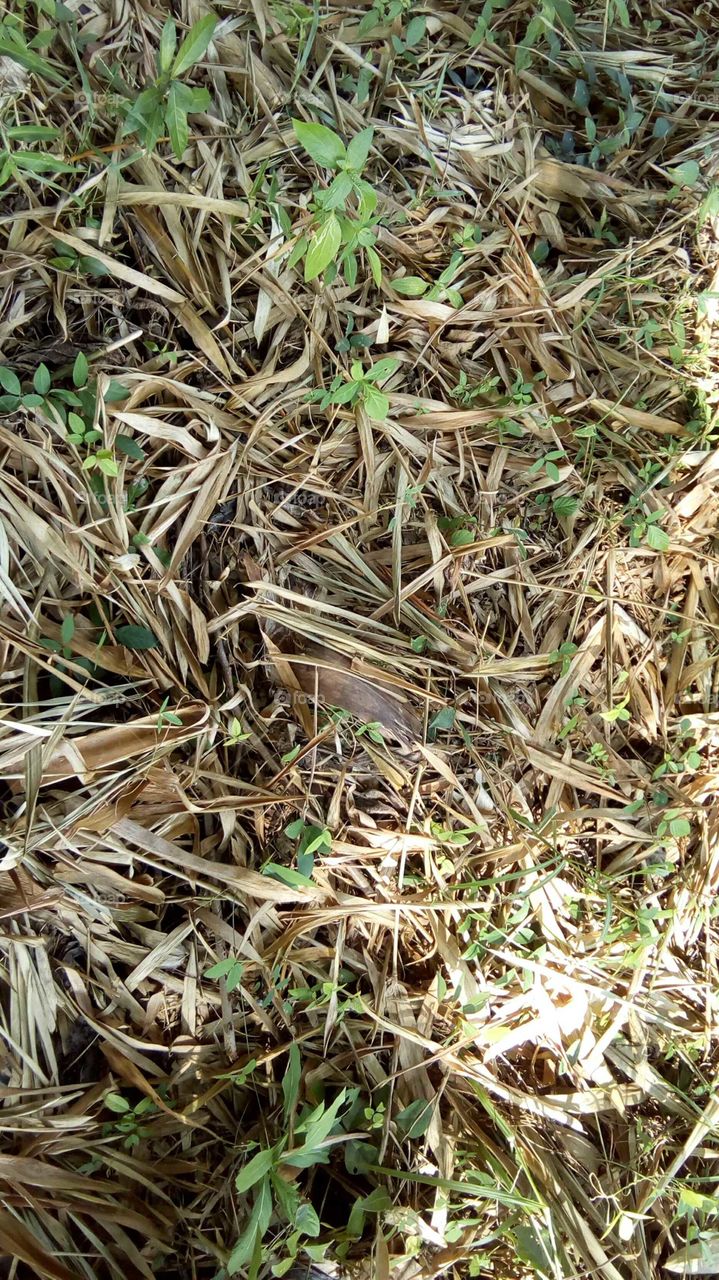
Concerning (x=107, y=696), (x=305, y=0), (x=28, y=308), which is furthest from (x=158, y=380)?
(x=305, y=0)

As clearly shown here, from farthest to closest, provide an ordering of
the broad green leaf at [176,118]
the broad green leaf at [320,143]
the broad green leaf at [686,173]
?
the broad green leaf at [686,173] < the broad green leaf at [176,118] < the broad green leaf at [320,143]

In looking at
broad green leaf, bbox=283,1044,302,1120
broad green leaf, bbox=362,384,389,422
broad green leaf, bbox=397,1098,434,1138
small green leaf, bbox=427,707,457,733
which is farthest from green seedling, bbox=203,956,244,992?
broad green leaf, bbox=362,384,389,422

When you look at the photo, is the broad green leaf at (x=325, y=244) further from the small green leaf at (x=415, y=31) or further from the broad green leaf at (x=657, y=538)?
the broad green leaf at (x=657, y=538)

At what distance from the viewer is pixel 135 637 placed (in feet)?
4.41

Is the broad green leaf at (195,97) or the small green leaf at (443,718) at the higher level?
the broad green leaf at (195,97)

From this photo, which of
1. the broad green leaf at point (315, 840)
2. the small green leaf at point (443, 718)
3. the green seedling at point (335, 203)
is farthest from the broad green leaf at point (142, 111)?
the broad green leaf at point (315, 840)

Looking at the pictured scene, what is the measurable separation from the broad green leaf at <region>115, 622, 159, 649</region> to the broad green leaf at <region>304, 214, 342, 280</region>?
25.6 inches

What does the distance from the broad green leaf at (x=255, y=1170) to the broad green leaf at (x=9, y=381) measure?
130cm

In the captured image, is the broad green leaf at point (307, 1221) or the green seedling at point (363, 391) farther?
the green seedling at point (363, 391)

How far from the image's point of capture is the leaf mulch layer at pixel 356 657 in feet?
4.34

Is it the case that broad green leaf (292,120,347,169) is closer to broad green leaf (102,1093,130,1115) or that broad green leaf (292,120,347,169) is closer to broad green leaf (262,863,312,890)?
broad green leaf (262,863,312,890)

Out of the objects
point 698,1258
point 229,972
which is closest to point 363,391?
point 229,972

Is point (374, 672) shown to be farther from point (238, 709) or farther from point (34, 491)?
point (34, 491)

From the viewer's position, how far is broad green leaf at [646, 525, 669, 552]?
157cm
